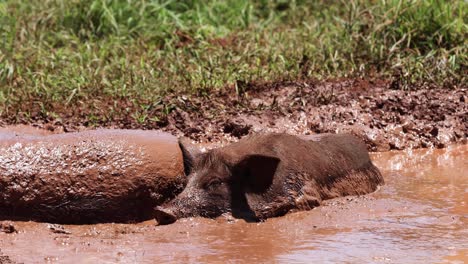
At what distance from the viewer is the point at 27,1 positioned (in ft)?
36.9

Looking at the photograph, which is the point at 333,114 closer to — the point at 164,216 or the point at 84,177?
the point at 164,216

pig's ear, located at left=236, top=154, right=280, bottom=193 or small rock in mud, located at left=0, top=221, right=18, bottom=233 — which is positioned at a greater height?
pig's ear, located at left=236, top=154, right=280, bottom=193

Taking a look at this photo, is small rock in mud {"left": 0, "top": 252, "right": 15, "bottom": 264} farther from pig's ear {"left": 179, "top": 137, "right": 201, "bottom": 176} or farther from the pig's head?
pig's ear {"left": 179, "top": 137, "right": 201, "bottom": 176}

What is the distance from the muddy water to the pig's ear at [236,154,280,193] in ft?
0.72

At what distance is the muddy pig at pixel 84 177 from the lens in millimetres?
5902

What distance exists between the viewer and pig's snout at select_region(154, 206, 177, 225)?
5883 mm

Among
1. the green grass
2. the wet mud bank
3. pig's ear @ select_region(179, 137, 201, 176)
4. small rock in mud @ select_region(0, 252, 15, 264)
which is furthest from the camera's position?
the green grass

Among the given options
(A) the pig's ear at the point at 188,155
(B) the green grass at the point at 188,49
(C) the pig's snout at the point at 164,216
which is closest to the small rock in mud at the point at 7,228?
(C) the pig's snout at the point at 164,216

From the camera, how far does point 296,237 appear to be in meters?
5.66

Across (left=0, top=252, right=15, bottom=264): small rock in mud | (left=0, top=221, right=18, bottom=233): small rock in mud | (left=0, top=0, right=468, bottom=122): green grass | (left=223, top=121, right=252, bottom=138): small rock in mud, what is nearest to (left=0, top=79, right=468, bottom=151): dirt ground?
(left=223, top=121, right=252, bottom=138): small rock in mud

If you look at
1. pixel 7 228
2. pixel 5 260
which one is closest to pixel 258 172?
pixel 7 228

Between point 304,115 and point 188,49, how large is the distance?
2.04 meters

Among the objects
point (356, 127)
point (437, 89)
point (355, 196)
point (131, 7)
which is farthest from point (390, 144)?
point (131, 7)

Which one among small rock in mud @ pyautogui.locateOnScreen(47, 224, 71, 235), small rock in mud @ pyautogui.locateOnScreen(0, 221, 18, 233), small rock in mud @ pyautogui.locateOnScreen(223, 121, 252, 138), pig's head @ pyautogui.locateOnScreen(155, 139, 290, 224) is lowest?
small rock in mud @ pyautogui.locateOnScreen(0, 221, 18, 233)
